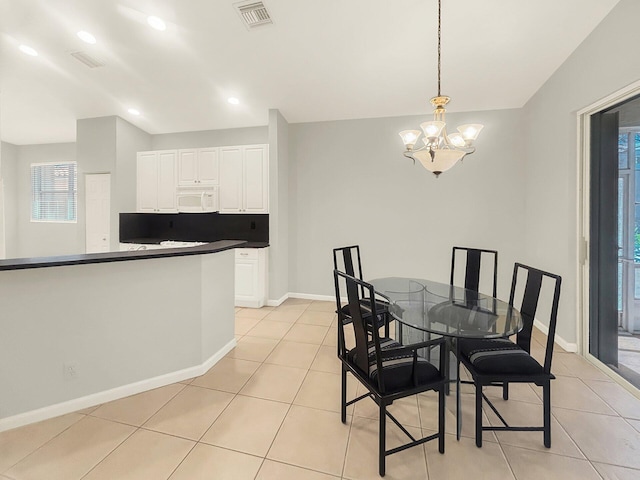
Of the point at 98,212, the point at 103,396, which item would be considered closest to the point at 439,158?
the point at 103,396

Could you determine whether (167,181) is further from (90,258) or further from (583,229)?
(583,229)

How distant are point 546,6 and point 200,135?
485 cm

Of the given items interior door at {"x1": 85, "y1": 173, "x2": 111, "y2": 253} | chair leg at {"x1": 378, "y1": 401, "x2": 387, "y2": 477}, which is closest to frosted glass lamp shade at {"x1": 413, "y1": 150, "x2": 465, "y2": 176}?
chair leg at {"x1": 378, "y1": 401, "x2": 387, "y2": 477}

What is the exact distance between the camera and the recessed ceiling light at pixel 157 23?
2648mm

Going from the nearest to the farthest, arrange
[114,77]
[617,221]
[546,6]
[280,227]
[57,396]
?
[57,396], [546,6], [617,221], [114,77], [280,227]

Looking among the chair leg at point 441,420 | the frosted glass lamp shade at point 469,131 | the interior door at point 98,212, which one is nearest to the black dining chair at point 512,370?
the chair leg at point 441,420

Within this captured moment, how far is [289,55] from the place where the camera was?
305cm

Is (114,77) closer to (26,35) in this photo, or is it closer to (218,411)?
(26,35)

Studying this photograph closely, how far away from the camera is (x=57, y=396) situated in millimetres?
1910

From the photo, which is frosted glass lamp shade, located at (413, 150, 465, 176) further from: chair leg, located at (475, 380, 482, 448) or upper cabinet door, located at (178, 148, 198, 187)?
upper cabinet door, located at (178, 148, 198, 187)

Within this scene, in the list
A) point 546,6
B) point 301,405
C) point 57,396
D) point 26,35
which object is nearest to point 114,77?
point 26,35

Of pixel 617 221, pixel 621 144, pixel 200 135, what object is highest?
pixel 200 135

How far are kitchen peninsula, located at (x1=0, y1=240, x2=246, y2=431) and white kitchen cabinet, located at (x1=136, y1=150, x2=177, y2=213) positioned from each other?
2.87 m

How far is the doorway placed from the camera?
7.81ft
